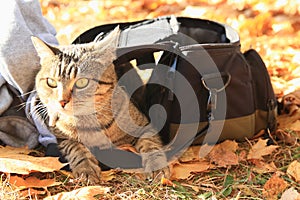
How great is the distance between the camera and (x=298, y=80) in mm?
2258

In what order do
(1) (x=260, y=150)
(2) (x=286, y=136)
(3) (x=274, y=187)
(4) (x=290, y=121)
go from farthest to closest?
(4) (x=290, y=121) < (2) (x=286, y=136) < (1) (x=260, y=150) < (3) (x=274, y=187)

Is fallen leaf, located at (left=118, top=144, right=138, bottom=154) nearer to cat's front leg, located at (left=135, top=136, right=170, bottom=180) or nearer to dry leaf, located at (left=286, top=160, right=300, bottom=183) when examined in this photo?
cat's front leg, located at (left=135, top=136, right=170, bottom=180)

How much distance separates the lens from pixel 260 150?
5.41 ft

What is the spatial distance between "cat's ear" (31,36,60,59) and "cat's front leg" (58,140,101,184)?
32 centimetres

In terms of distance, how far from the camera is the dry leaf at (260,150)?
1.62 metres

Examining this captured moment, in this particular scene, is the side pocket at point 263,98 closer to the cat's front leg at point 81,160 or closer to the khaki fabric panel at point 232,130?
the khaki fabric panel at point 232,130

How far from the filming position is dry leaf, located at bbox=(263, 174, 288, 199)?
1.41 metres

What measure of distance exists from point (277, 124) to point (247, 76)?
307 millimetres

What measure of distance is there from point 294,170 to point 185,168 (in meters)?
0.36

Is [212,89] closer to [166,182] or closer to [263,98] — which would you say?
[263,98]

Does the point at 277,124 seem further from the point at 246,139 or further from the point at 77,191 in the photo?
the point at 77,191

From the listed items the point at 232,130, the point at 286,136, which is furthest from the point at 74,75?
the point at 286,136

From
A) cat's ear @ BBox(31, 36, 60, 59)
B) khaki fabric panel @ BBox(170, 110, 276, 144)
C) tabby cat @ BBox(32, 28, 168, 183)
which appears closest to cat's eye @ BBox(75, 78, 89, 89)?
tabby cat @ BBox(32, 28, 168, 183)

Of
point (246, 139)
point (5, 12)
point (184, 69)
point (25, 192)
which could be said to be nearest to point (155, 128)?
point (184, 69)
